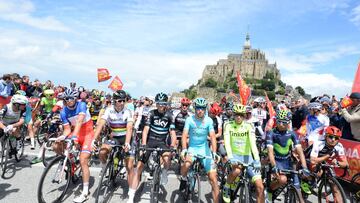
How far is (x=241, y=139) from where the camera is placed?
6.16m

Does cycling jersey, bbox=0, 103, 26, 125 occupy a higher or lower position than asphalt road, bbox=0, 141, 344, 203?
higher

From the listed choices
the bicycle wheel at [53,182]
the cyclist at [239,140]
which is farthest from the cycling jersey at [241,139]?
the bicycle wheel at [53,182]

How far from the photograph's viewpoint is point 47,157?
9.27m

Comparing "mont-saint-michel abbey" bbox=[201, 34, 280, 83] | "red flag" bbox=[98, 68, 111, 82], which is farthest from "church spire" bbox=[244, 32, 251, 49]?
"red flag" bbox=[98, 68, 111, 82]

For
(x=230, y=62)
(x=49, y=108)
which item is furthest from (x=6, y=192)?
(x=230, y=62)

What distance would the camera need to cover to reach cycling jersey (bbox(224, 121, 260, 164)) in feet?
20.1

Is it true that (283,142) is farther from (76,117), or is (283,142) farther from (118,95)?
(76,117)

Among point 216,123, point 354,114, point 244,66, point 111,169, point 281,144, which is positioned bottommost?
point 111,169

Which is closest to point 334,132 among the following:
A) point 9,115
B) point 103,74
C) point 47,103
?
point 9,115

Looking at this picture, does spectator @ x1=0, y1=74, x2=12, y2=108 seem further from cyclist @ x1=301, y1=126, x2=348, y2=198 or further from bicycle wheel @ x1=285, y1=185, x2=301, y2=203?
cyclist @ x1=301, y1=126, x2=348, y2=198

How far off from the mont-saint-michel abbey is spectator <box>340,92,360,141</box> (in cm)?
14905

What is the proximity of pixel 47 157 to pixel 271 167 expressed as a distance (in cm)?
713

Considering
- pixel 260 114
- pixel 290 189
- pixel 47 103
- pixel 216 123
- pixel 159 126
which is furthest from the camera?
pixel 260 114

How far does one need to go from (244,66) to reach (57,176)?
159 metres
